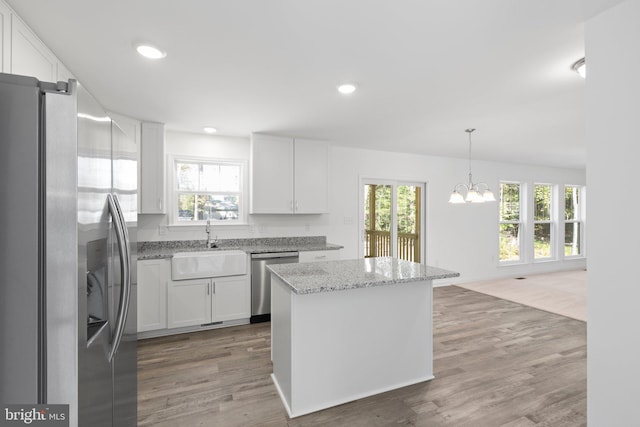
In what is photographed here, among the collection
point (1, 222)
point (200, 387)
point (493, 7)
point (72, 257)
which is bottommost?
point (200, 387)

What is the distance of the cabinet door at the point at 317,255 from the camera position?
3916 mm

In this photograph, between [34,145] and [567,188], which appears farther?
[567,188]

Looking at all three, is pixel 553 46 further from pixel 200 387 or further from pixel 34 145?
pixel 200 387

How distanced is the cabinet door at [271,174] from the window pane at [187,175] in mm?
846

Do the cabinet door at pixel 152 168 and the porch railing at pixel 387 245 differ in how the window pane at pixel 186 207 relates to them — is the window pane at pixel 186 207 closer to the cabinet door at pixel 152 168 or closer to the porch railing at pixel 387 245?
the cabinet door at pixel 152 168

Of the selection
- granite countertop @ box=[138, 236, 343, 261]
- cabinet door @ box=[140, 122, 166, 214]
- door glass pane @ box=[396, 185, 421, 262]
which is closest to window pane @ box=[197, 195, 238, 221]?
granite countertop @ box=[138, 236, 343, 261]

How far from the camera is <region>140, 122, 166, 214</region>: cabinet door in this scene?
3480mm

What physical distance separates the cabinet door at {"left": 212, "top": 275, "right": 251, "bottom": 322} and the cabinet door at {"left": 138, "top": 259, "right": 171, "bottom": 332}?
0.54 m

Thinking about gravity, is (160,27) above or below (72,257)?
above

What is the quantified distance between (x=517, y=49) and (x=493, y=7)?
0.57m

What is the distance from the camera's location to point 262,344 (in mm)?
3113

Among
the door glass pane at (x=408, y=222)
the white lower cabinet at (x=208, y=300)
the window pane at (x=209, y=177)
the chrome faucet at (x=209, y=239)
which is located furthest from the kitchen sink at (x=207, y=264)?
the door glass pane at (x=408, y=222)

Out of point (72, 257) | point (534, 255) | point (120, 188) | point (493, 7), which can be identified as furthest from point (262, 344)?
point (534, 255)

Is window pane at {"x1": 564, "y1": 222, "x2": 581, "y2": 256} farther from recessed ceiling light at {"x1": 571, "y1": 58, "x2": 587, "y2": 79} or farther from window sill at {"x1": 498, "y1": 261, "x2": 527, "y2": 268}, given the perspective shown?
recessed ceiling light at {"x1": 571, "y1": 58, "x2": 587, "y2": 79}
